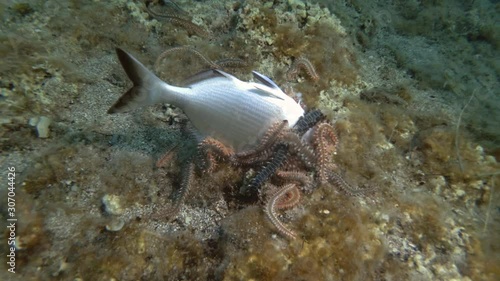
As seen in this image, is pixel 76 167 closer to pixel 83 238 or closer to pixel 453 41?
pixel 83 238

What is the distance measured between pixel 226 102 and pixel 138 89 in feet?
2.53

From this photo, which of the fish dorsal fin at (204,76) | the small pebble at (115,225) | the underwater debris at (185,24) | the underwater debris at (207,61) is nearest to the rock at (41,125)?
the small pebble at (115,225)

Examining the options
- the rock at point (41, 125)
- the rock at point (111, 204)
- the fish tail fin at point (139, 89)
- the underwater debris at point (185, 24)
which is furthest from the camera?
the underwater debris at point (185, 24)

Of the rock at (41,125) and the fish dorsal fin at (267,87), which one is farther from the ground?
the fish dorsal fin at (267,87)

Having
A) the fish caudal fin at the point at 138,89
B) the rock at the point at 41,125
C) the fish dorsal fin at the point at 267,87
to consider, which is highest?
the fish dorsal fin at the point at 267,87

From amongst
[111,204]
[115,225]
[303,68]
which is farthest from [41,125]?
[303,68]

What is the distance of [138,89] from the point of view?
7.80 feet

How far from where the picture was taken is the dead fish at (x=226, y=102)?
239cm

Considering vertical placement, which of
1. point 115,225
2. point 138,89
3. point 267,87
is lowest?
point 115,225

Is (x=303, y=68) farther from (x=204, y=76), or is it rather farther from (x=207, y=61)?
(x=204, y=76)

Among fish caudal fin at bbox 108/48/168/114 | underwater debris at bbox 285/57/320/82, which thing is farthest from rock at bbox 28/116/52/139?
underwater debris at bbox 285/57/320/82

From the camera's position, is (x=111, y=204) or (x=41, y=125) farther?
(x=41, y=125)

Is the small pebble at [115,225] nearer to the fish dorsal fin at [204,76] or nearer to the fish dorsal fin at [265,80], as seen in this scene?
the fish dorsal fin at [204,76]

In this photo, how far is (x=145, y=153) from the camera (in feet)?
9.54
